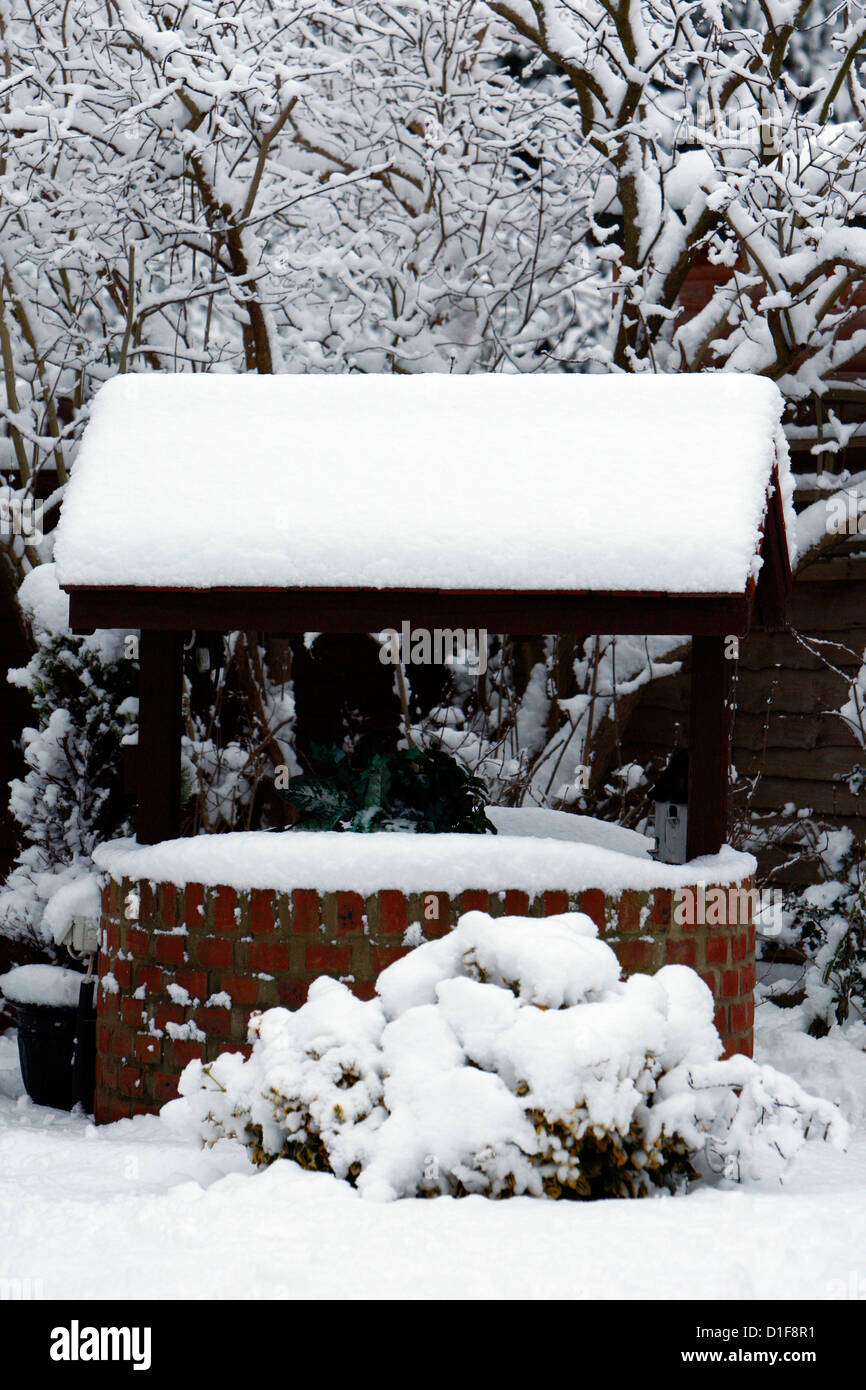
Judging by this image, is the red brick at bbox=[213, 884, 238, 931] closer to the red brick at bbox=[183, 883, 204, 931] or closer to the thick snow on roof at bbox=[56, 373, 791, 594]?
the red brick at bbox=[183, 883, 204, 931]

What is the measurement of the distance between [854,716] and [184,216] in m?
4.70

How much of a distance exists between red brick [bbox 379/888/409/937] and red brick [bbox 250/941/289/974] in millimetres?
351

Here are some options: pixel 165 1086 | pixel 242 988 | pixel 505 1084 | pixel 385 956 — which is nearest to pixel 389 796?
pixel 385 956

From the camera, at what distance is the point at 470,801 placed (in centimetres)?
571

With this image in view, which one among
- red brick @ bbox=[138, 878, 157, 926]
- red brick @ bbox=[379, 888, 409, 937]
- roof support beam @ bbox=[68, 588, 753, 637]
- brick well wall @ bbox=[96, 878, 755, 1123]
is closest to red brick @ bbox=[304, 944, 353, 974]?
brick well wall @ bbox=[96, 878, 755, 1123]

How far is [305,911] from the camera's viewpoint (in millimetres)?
4883

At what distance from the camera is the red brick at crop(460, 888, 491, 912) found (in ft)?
15.9

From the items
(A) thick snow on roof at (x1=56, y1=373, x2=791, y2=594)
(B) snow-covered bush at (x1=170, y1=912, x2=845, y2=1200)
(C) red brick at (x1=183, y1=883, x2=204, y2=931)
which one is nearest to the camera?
(B) snow-covered bush at (x1=170, y1=912, x2=845, y2=1200)

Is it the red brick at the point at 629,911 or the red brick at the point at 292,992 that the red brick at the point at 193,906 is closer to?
the red brick at the point at 292,992

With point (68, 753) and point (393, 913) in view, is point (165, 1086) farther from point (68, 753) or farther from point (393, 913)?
point (68, 753)

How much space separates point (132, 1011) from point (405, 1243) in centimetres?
223

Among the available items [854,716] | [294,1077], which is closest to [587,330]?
[854,716]
